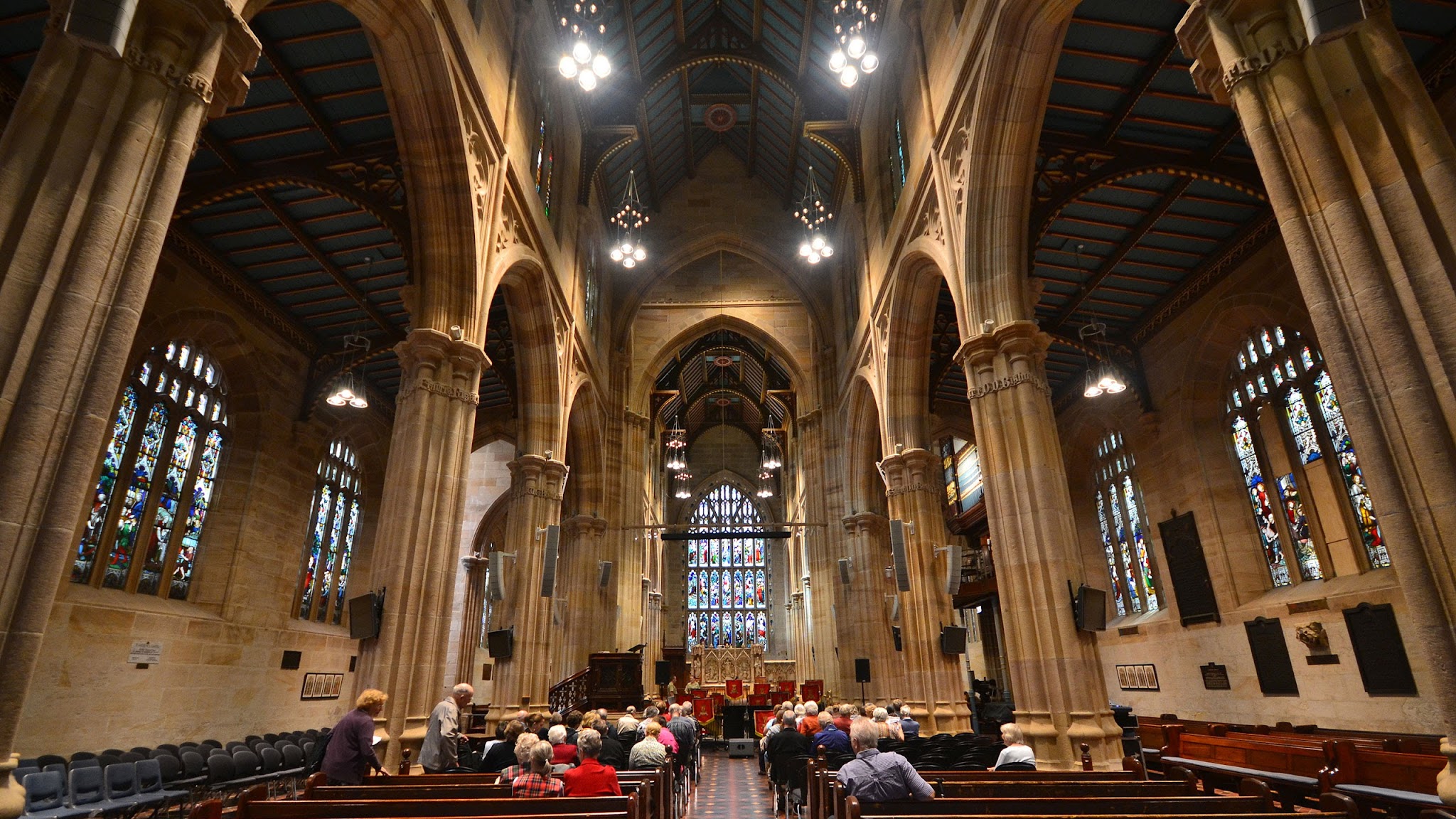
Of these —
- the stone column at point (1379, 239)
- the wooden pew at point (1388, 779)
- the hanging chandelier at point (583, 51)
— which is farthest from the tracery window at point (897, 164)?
the wooden pew at point (1388, 779)

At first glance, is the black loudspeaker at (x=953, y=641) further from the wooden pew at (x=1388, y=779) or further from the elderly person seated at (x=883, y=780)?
the elderly person seated at (x=883, y=780)

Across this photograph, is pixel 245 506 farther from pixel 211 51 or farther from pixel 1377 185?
pixel 1377 185

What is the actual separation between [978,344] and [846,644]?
12077mm

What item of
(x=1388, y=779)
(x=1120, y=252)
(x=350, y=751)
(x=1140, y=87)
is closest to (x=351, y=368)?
(x=350, y=751)

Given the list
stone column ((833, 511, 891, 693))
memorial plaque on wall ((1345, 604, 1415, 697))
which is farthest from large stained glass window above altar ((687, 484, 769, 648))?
memorial plaque on wall ((1345, 604, 1415, 697))

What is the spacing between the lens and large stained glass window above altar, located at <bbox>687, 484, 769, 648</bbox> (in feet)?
119

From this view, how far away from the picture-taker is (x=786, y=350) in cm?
2205

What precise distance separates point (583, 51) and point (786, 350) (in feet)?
42.3

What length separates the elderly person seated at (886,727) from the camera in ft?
27.8

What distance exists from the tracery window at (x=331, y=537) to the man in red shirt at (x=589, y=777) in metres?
12.2

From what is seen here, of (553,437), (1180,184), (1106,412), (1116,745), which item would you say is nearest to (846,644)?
(1106,412)

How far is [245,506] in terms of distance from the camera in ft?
43.1

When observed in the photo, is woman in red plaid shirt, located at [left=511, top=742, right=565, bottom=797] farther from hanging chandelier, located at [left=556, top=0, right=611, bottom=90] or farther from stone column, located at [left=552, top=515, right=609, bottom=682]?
stone column, located at [left=552, top=515, right=609, bottom=682]

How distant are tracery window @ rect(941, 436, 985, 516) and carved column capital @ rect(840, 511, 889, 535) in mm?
3764
